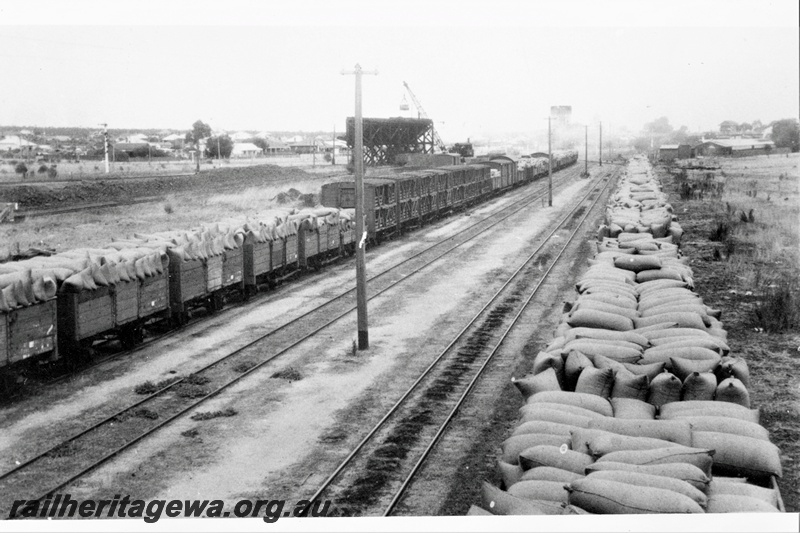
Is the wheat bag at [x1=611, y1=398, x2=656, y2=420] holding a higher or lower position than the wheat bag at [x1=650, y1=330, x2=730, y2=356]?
lower

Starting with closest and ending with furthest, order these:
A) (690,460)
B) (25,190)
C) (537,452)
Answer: (690,460) → (537,452) → (25,190)

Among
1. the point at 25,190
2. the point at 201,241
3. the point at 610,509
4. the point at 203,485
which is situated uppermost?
the point at 25,190

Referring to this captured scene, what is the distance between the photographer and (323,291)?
23.4 m

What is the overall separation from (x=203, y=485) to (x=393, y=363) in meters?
6.28

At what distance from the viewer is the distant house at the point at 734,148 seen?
11062cm

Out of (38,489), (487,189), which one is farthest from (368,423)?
(487,189)

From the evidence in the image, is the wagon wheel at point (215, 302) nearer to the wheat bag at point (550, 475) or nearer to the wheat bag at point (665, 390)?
the wheat bag at point (665, 390)

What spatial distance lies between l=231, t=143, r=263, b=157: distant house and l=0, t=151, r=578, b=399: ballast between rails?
9908 centimetres

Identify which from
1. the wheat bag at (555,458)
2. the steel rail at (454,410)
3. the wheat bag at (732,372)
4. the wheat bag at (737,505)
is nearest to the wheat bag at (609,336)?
the wheat bag at (732,372)

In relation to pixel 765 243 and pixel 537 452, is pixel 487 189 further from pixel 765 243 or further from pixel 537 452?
pixel 537 452

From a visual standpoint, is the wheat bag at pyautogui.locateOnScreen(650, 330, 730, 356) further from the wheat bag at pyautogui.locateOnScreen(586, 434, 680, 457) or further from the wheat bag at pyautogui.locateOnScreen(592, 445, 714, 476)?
the wheat bag at pyautogui.locateOnScreen(592, 445, 714, 476)

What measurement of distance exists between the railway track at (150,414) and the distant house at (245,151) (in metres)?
108

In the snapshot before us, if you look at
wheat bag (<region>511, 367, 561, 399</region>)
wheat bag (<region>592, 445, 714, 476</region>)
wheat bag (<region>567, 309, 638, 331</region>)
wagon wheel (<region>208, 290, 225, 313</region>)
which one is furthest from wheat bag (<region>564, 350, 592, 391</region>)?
wagon wheel (<region>208, 290, 225, 313</region>)

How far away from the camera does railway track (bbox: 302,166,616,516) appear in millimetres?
9766
